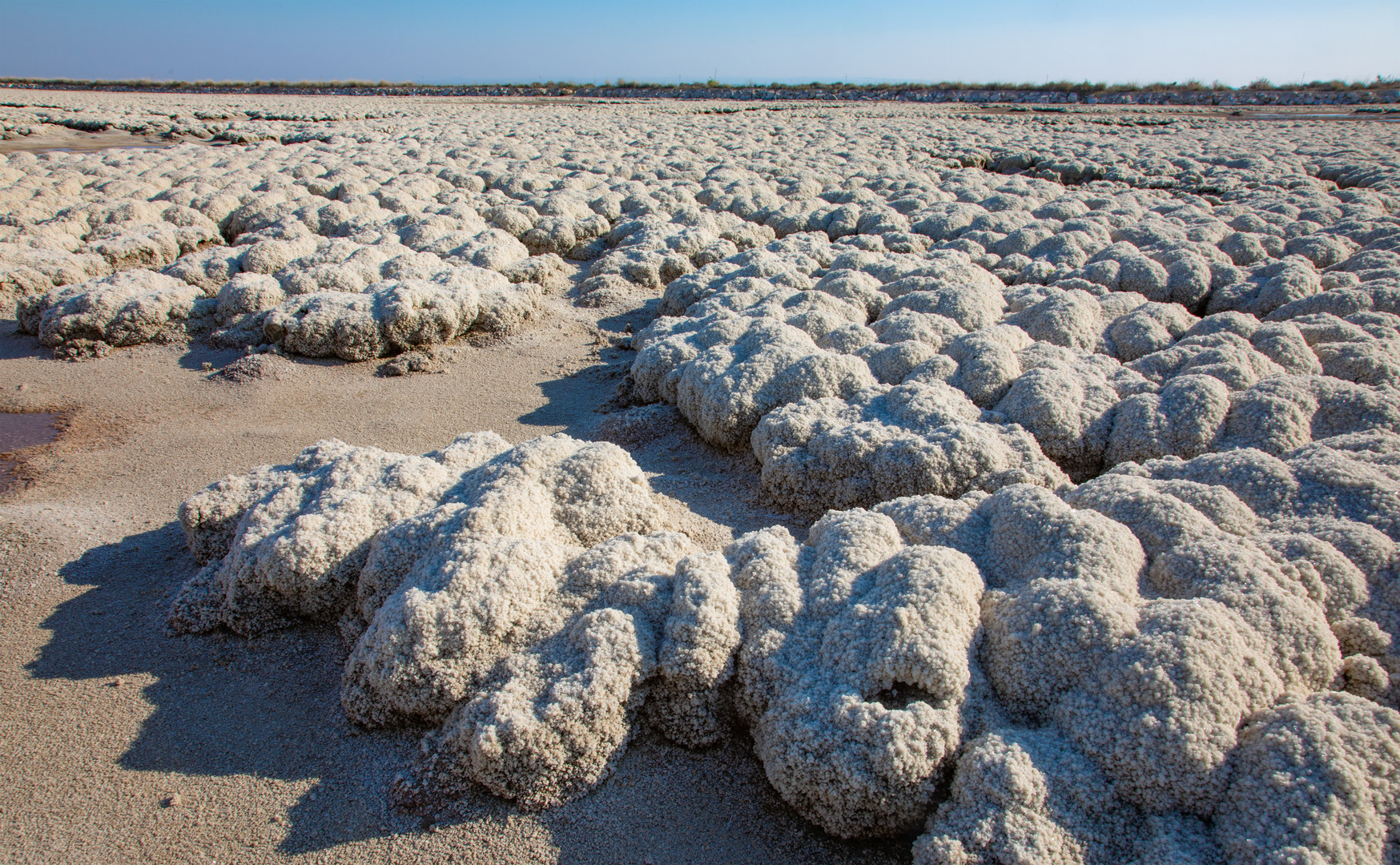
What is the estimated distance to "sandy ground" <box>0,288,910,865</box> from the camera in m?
2.50

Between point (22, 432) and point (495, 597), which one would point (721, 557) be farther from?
point (22, 432)

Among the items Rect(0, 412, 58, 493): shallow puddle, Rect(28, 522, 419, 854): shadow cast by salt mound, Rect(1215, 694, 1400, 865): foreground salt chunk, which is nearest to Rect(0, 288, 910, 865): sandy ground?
Rect(28, 522, 419, 854): shadow cast by salt mound

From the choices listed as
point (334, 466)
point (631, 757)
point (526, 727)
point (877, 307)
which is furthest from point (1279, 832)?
A: point (877, 307)

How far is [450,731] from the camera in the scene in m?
2.74

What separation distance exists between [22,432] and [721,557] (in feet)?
19.1

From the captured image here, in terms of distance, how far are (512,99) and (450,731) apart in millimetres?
45974

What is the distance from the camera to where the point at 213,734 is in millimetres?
2918

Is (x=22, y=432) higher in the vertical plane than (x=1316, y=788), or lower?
lower

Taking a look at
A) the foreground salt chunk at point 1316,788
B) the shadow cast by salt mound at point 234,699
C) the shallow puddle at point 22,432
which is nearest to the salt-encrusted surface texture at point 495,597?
the shadow cast by salt mound at point 234,699

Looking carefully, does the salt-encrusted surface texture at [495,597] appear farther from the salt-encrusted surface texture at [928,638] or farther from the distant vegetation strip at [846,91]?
the distant vegetation strip at [846,91]

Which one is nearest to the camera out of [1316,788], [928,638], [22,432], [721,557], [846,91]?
[1316,788]

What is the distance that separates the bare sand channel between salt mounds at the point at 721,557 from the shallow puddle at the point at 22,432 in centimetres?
17

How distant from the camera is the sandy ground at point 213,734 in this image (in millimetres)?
2496

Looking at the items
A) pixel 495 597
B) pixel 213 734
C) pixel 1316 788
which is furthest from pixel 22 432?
pixel 1316 788
